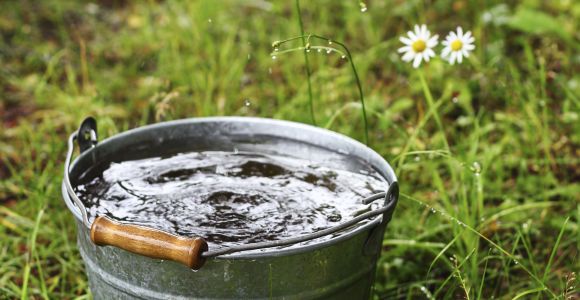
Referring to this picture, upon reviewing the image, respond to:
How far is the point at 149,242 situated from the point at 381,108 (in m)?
1.93

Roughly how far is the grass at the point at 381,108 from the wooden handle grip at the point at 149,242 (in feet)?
2.42

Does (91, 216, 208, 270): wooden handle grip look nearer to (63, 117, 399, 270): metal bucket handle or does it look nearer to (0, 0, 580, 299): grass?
(63, 117, 399, 270): metal bucket handle

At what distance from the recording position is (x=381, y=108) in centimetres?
325

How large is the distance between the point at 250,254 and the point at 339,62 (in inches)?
110

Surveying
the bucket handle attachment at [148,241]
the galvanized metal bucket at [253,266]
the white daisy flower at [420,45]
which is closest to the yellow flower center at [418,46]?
the white daisy flower at [420,45]

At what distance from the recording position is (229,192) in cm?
195

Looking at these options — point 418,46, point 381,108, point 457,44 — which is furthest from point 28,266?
point 381,108

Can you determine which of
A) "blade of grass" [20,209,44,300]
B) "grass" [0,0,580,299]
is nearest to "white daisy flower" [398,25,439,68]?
"grass" [0,0,580,299]

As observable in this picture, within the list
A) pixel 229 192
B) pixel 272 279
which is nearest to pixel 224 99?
pixel 229 192

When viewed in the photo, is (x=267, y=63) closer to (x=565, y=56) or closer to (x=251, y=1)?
(x=251, y=1)

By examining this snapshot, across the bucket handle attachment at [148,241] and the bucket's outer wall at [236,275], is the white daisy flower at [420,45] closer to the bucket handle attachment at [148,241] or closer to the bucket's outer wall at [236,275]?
the bucket's outer wall at [236,275]

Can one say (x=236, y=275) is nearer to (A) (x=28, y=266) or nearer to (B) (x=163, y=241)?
(B) (x=163, y=241)

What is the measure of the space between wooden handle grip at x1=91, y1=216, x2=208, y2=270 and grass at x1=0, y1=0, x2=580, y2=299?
2.42 ft

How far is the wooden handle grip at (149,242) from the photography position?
4.79 ft
